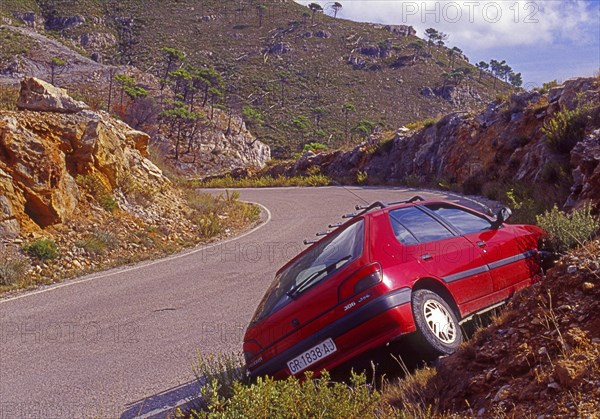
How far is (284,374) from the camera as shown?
4633 millimetres

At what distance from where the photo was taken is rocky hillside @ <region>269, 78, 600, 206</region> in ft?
40.9

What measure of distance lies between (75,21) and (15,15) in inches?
277

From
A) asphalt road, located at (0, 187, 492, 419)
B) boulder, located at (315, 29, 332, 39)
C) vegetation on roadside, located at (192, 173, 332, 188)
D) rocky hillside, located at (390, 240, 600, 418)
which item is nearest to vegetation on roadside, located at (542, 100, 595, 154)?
asphalt road, located at (0, 187, 492, 419)

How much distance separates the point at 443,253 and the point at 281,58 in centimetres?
7295

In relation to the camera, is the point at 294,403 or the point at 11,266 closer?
the point at 294,403

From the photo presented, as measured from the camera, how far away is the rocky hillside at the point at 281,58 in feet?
206

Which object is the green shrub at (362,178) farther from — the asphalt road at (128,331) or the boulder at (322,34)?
the boulder at (322,34)

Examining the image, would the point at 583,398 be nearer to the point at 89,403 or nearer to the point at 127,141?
the point at 89,403

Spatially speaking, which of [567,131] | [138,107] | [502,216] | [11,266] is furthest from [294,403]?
[138,107]

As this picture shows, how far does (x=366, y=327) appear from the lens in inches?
175

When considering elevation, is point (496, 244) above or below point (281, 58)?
below

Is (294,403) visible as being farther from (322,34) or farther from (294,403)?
(322,34)

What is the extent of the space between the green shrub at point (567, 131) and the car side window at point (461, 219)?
8.59 metres

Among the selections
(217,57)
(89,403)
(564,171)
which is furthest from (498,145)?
(217,57)
